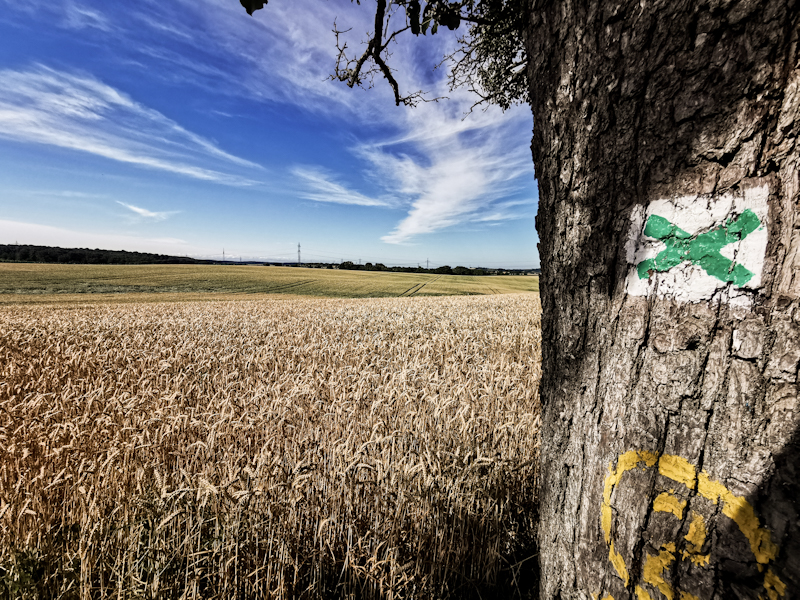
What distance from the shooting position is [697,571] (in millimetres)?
907

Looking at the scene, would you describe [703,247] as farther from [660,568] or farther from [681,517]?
[660,568]

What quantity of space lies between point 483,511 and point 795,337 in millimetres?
2287

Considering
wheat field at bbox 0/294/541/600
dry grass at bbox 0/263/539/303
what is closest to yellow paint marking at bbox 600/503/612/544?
wheat field at bbox 0/294/541/600

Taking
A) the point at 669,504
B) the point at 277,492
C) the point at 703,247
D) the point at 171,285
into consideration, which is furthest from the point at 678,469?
the point at 171,285

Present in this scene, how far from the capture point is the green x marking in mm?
851

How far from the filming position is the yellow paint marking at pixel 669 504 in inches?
37.3

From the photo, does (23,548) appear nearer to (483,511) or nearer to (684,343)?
(483,511)

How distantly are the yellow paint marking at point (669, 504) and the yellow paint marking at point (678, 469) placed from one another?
0.05m

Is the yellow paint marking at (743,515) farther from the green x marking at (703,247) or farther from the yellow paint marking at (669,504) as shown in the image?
the green x marking at (703,247)

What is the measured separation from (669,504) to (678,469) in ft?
0.33

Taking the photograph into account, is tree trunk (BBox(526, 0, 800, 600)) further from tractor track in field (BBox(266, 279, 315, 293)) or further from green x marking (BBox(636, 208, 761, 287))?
tractor track in field (BBox(266, 279, 315, 293))

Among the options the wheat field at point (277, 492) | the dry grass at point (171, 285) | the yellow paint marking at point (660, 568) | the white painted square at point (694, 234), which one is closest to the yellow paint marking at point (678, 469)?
the yellow paint marking at point (660, 568)

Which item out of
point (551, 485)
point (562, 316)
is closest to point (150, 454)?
point (551, 485)

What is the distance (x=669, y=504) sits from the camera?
3.16ft
